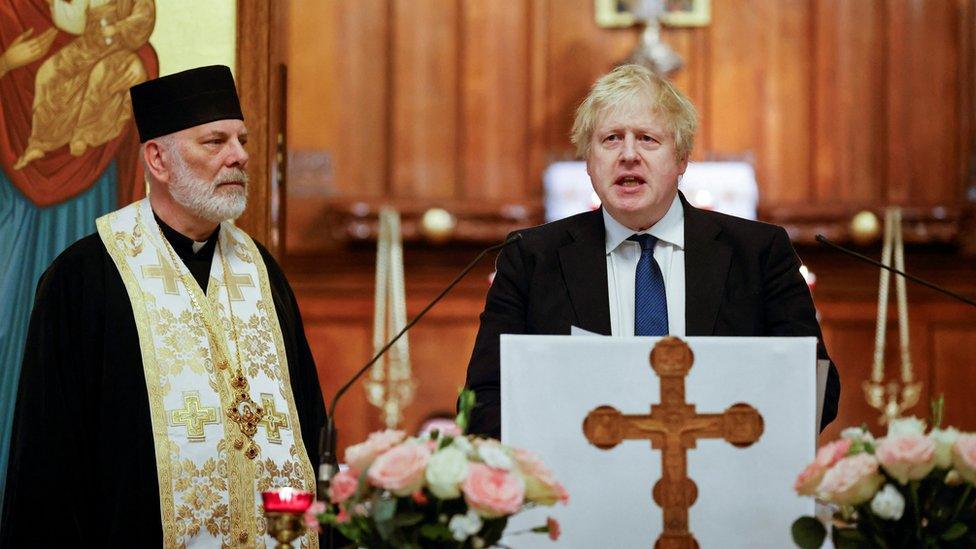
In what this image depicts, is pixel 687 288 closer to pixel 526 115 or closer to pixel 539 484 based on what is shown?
pixel 539 484

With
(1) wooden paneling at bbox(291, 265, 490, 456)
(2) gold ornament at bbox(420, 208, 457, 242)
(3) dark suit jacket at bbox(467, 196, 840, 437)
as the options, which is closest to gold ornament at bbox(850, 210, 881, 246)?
(1) wooden paneling at bbox(291, 265, 490, 456)

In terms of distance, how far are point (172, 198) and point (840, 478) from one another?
219 centimetres

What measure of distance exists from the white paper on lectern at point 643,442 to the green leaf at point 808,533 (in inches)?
5.8

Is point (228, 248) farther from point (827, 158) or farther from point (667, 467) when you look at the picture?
point (827, 158)

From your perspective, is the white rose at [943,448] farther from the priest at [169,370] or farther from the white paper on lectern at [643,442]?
the priest at [169,370]

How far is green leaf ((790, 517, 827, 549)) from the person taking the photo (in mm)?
2629

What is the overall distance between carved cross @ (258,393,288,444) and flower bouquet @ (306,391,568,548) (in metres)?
1.33

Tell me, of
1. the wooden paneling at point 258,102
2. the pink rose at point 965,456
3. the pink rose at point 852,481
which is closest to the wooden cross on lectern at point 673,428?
the pink rose at point 852,481

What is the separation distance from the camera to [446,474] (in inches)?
95.3

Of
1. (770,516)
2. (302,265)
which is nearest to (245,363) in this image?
(770,516)

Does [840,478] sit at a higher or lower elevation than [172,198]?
lower

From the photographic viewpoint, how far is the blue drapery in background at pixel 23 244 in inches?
177

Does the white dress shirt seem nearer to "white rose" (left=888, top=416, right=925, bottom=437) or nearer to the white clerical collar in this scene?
Answer: the white clerical collar

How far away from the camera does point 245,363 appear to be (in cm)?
393
